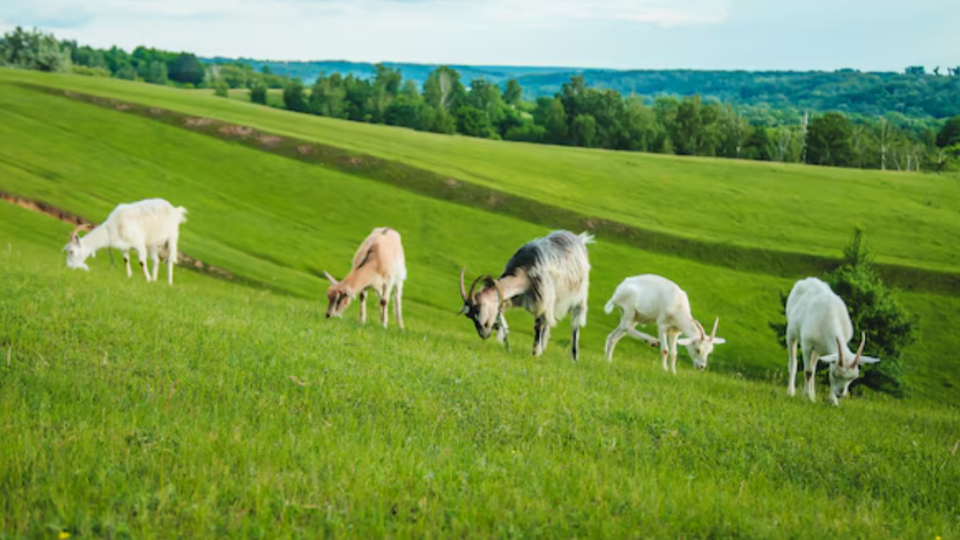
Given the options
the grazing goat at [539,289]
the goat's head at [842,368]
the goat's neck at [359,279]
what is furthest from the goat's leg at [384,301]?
the goat's head at [842,368]

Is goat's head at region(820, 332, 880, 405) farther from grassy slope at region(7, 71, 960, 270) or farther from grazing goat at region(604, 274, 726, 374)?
grassy slope at region(7, 71, 960, 270)

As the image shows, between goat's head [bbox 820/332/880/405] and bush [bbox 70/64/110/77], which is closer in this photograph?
goat's head [bbox 820/332/880/405]

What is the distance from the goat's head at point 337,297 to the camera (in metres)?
19.2

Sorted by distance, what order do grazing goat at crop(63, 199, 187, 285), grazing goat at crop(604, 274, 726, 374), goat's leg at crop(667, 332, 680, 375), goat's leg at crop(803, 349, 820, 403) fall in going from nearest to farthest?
1. goat's leg at crop(803, 349, 820, 403)
2. goat's leg at crop(667, 332, 680, 375)
3. grazing goat at crop(604, 274, 726, 374)
4. grazing goat at crop(63, 199, 187, 285)

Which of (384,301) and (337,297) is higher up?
(337,297)

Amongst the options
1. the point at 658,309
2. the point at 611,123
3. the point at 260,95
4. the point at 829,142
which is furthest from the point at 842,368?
the point at 260,95

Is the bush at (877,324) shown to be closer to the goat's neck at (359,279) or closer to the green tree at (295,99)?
the goat's neck at (359,279)

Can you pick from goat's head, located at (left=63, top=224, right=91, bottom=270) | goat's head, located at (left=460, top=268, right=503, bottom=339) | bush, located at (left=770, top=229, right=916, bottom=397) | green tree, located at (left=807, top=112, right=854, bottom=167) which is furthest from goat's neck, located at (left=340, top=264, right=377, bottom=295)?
green tree, located at (left=807, top=112, right=854, bottom=167)

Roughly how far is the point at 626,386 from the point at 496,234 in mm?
39623

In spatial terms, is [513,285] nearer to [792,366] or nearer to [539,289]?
[539,289]

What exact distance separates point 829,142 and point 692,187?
6434cm

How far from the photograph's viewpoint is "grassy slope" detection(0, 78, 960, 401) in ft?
132

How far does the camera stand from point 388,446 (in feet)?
26.1

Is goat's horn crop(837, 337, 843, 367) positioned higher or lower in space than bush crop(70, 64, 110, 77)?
lower
